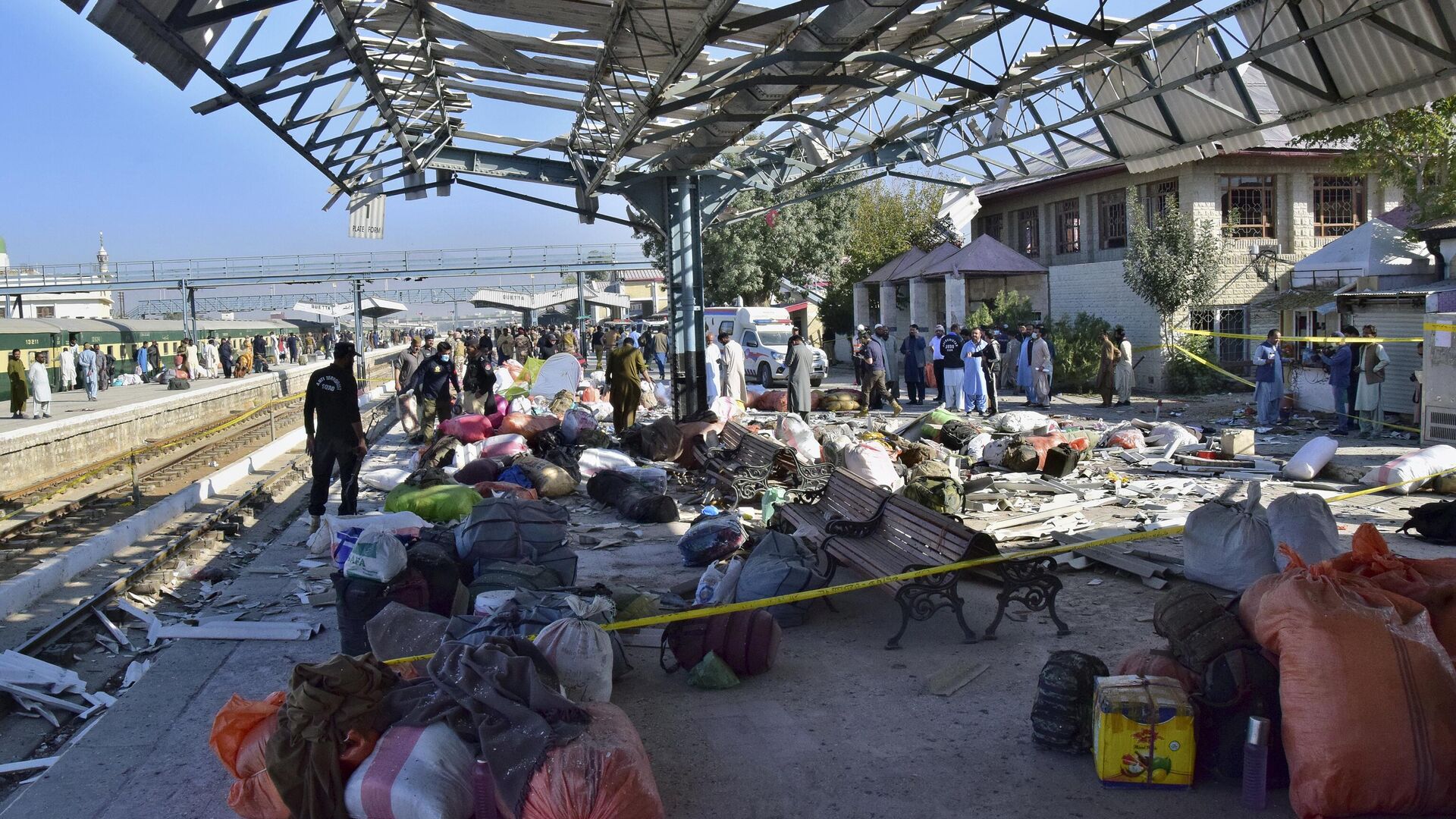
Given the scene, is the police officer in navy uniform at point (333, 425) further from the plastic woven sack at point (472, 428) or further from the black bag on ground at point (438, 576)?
the plastic woven sack at point (472, 428)

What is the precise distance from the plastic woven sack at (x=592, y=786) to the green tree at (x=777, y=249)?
119 feet

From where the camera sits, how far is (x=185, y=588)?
33.4ft

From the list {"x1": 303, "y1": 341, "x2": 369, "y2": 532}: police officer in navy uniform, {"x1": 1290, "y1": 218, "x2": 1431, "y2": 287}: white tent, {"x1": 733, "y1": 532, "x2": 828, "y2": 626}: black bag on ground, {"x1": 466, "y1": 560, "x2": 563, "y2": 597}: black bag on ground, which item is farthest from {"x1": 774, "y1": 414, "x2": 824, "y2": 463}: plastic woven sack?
{"x1": 1290, "y1": 218, "x2": 1431, "y2": 287}: white tent

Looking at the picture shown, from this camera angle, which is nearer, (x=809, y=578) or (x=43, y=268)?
(x=809, y=578)

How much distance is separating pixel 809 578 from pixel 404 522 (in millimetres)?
3592

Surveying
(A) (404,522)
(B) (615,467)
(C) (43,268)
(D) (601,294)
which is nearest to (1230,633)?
(A) (404,522)

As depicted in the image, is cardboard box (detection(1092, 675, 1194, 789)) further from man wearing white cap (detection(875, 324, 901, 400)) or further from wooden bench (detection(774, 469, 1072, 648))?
man wearing white cap (detection(875, 324, 901, 400))

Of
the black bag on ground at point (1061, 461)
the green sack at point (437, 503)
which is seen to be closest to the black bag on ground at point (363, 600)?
the green sack at point (437, 503)

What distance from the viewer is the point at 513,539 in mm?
7078

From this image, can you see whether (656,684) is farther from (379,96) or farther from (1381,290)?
(1381,290)

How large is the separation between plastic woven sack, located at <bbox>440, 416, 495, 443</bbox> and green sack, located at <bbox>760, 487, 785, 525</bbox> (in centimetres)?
543

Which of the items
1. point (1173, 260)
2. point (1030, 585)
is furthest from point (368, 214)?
point (1173, 260)

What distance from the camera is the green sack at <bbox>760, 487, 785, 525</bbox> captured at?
9.76m

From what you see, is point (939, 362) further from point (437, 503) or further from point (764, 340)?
point (437, 503)
